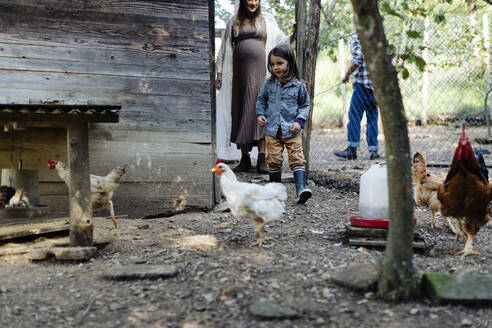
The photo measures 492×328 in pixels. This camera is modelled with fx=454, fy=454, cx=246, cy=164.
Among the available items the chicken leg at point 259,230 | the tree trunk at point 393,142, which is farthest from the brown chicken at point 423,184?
the tree trunk at point 393,142

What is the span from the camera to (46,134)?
4.43 meters

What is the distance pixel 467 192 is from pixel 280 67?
7.26ft

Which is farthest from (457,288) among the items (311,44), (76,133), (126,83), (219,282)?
(311,44)

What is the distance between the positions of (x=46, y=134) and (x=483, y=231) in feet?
13.9

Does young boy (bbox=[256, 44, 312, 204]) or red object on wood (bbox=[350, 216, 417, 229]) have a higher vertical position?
young boy (bbox=[256, 44, 312, 204])

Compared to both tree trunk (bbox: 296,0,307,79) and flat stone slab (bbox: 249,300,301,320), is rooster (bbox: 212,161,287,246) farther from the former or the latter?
tree trunk (bbox: 296,0,307,79)

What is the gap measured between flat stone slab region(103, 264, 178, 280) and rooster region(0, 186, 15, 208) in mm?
1240

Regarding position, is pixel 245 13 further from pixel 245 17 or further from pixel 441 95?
pixel 441 95

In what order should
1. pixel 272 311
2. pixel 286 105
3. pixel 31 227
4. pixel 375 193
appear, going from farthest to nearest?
1. pixel 286 105
2. pixel 31 227
3. pixel 375 193
4. pixel 272 311

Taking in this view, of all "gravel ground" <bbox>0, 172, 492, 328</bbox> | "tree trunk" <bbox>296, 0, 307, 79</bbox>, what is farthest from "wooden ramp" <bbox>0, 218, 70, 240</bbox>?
"tree trunk" <bbox>296, 0, 307, 79</bbox>

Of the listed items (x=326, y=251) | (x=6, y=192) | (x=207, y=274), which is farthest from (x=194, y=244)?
(x=6, y=192)

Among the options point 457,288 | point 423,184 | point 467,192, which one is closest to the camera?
point 457,288

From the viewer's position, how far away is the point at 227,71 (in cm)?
623

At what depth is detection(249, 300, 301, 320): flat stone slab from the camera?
232 centimetres
